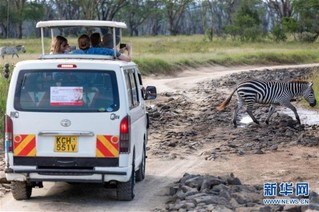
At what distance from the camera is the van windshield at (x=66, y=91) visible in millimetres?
9492

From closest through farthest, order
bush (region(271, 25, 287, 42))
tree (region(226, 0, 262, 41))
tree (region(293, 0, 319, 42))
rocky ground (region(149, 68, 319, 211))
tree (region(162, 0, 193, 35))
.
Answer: rocky ground (region(149, 68, 319, 211)) < tree (region(293, 0, 319, 42)) < bush (region(271, 25, 287, 42)) < tree (region(226, 0, 262, 41)) < tree (region(162, 0, 193, 35))

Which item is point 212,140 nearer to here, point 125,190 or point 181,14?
point 125,190

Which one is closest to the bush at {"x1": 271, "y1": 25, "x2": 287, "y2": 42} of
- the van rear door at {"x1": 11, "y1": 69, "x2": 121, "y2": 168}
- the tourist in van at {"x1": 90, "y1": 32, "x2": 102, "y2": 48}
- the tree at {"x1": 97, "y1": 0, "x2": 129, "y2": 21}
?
the tree at {"x1": 97, "y1": 0, "x2": 129, "y2": 21}

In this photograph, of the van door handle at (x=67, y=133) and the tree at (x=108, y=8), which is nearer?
the van door handle at (x=67, y=133)

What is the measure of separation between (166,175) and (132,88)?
85.6 inches

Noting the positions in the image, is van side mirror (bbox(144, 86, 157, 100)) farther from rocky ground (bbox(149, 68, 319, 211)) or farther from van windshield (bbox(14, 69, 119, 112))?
van windshield (bbox(14, 69, 119, 112))

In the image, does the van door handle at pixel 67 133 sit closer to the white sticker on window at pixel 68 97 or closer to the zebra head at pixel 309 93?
the white sticker on window at pixel 68 97

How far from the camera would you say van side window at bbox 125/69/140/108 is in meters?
9.99

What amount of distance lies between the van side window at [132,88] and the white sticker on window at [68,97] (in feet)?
2.17

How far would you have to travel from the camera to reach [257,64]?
44688 millimetres

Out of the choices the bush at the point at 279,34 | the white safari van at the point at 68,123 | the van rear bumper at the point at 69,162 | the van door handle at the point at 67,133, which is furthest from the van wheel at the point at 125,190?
the bush at the point at 279,34

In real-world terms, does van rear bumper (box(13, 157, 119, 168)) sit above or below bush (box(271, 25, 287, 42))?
above

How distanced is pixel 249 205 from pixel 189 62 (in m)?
31.0

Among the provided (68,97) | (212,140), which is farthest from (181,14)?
(68,97)
